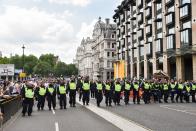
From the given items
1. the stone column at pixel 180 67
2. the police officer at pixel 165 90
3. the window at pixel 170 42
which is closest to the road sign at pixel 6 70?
the police officer at pixel 165 90

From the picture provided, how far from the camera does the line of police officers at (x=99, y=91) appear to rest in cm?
2202

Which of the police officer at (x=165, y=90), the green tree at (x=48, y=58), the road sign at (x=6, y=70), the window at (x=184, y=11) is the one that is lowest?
the police officer at (x=165, y=90)

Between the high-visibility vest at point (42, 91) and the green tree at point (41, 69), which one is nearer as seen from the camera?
the high-visibility vest at point (42, 91)

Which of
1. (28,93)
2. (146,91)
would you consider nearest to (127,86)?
(146,91)

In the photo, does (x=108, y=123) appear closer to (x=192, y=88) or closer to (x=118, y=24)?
(x=192, y=88)

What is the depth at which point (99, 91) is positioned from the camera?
81.7 feet

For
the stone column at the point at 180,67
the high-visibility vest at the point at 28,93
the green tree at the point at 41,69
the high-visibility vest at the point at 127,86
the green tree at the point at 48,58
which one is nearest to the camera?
the high-visibility vest at the point at 28,93

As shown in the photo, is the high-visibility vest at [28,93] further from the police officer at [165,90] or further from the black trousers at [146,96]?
the police officer at [165,90]

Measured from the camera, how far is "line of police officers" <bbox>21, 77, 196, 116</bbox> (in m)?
22.0

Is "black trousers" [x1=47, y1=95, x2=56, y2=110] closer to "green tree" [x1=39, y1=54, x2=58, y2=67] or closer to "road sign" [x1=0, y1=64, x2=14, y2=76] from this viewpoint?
"road sign" [x1=0, y1=64, x2=14, y2=76]

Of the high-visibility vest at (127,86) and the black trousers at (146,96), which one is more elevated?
the high-visibility vest at (127,86)

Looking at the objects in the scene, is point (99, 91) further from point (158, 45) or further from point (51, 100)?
point (158, 45)

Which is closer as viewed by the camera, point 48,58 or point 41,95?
point 41,95

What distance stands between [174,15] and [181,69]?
26.2ft
